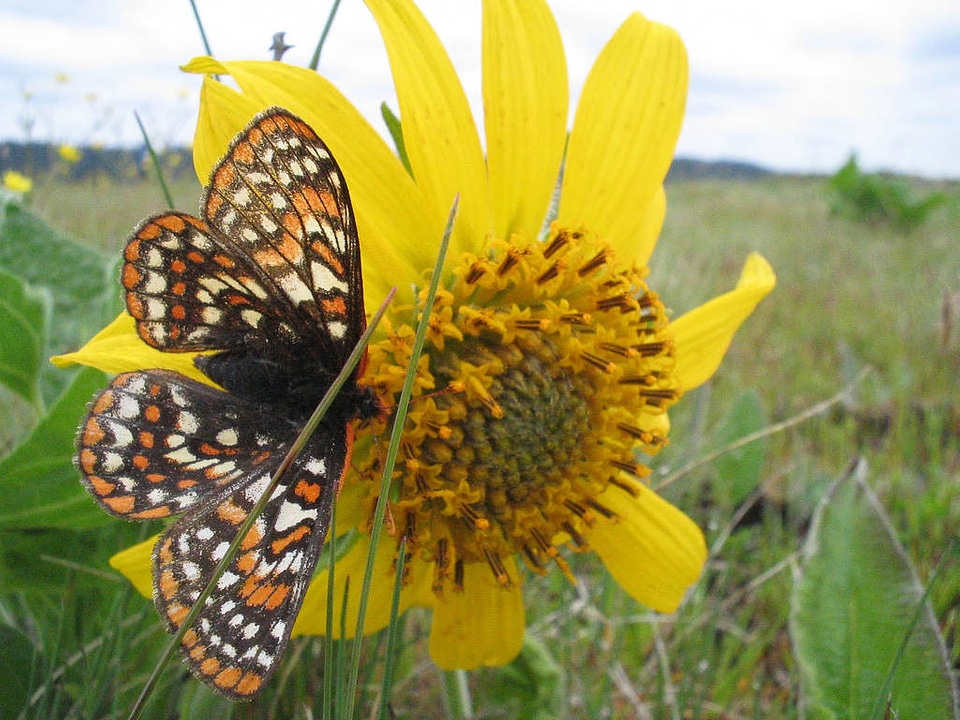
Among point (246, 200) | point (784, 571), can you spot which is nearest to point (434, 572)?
point (246, 200)

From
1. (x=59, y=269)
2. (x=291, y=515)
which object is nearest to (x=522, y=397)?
(x=291, y=515)

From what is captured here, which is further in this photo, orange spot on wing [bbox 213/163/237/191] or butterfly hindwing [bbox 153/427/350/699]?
orange spot on wing [bbox 213/163/237/191]

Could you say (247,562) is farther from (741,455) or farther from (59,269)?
(741,455)

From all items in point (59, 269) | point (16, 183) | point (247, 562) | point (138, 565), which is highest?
point (16, 183)

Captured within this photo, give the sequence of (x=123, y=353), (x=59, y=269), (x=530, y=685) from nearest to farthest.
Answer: (x=123, y=353) → (x=530, y=685) → (x=59, y=269)

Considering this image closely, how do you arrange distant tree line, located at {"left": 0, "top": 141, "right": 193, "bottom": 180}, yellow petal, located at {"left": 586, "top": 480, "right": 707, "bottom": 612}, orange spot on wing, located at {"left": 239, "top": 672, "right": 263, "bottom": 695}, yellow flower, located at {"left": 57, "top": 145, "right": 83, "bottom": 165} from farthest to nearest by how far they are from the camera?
yellow flower, located at {"left": 57, "top": 145, "right": 83, "bottom": 165} < distant tree line, located at {"left": 0, "top": 141, "right": 193, "bottom": 180} < yellow petal, located at {"left": 586, "top": 480, "right": 707, "bottom": 612} < orange spot on wing, located at {"left": 239, "top": 672, "right": 263, "bottom": 695}

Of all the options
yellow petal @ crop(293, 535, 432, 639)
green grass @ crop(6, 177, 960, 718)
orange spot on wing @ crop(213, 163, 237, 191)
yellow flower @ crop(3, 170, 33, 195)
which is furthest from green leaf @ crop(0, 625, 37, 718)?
yellow flower @ crop(3, 170, 33, 195)

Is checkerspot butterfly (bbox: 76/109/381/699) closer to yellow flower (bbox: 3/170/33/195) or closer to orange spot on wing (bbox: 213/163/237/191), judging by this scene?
orange spot on wing (bbox: 213/163/237/191)

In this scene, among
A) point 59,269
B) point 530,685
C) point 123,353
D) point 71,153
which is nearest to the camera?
A: point 123,353

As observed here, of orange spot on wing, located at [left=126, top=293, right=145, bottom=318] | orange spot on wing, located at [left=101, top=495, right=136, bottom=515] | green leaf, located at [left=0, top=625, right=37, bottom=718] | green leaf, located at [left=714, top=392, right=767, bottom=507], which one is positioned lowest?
green leaf, located at [left=0, top=625, right=37, bottom=718]
